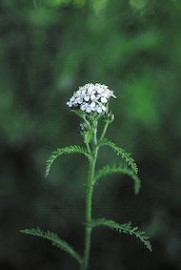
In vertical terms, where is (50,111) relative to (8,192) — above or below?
above

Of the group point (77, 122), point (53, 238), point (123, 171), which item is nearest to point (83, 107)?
point (123, 171)

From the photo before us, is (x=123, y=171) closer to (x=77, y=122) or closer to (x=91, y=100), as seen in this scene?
(x=91, y=100)

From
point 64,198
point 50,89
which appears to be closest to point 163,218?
point 64,198

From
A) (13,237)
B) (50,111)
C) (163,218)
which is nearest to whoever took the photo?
(163,218)

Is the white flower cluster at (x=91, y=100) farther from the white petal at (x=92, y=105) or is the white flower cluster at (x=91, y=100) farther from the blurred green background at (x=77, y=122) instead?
the blurred green background at (x=77, y=122)

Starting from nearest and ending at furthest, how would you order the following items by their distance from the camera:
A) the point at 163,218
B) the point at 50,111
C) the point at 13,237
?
the point at 163,218 → the point at 13,237 → the point at 50,111

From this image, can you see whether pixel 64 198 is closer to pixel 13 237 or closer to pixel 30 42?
pixel 13 237

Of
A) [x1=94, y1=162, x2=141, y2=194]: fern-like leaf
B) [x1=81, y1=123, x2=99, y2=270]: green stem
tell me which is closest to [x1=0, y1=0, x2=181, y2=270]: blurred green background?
[x1=81, y1=123, x2=99, y2=270]: green stem
